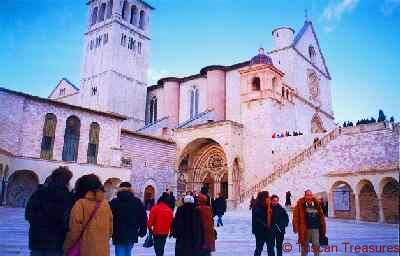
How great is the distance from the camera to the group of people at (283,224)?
672 centimetres

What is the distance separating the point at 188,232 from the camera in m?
5.11

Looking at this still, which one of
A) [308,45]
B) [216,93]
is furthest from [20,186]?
[308,45]

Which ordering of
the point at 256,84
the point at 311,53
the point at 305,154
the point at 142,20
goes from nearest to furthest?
the point at 305,154, the point at 256,84, the point at 311,53, the point at 142,20

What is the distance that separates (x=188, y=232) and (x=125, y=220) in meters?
0.90

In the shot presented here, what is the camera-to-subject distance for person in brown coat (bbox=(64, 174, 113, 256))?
3.79m

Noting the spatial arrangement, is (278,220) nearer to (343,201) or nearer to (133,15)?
(343,201)

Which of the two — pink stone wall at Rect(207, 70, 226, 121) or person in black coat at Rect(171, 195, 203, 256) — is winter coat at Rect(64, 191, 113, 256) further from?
pink stone wall at Rect(207, 70, 226, 121)

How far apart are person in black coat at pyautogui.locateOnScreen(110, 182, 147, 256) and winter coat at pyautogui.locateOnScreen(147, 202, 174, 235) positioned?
1.19 metres

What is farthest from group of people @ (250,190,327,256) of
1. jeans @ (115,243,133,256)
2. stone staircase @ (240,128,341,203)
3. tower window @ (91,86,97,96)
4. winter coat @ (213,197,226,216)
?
tower window @ (91,86,97,96)

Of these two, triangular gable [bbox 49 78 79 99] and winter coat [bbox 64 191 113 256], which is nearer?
winter coat [bbox 64 191 113 256]

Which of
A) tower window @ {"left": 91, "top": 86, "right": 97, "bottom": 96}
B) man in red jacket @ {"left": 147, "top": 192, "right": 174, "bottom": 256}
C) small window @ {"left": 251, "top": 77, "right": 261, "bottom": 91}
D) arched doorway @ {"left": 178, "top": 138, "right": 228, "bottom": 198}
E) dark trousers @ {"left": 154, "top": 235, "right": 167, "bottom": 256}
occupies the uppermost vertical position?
tower window @ {"left": 91, "top": 86, "right": 97, "bottom": 96}

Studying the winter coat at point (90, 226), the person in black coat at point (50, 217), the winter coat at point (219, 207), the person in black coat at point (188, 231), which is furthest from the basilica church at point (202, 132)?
the winter coat at point (90, 226)

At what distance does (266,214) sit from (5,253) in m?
4.99

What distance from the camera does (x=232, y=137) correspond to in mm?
26531
